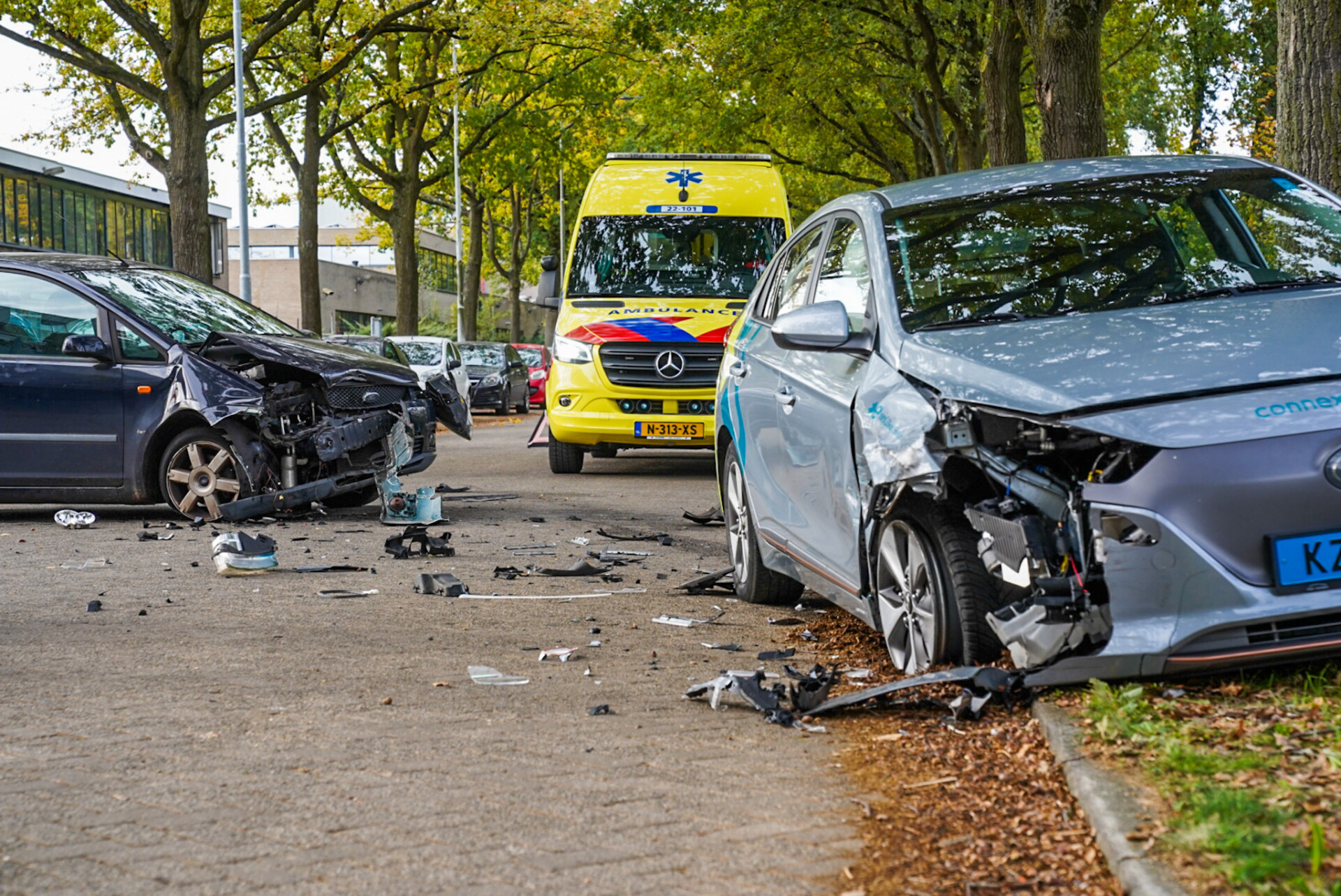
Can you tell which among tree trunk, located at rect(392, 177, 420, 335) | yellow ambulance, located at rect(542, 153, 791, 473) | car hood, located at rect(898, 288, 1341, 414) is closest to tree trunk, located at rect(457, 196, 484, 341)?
tree trunk, located at rect(392, 177, 420, 335)

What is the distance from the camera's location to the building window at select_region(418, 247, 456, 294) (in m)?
83.7

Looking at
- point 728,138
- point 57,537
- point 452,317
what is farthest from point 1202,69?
point 452,317

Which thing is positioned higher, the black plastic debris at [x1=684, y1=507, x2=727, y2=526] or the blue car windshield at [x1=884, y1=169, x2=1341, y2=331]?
the blue car windshield at [x1=884, y1=169, x2=1341, y2=331]

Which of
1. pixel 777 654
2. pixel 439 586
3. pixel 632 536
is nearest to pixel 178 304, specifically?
pixel 632 536

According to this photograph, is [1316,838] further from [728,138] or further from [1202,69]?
[1202,69]

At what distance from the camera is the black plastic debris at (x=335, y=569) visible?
336 inches

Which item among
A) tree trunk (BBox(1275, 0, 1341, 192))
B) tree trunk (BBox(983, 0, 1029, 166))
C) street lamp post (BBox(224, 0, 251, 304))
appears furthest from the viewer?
street lamp post (BBox(224, 0, 251, 304))

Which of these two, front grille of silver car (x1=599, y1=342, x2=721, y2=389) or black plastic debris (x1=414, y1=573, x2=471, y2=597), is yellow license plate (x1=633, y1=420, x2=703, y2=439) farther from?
black plastic debris (x1=414, y1=573, x2=471, y2=597)

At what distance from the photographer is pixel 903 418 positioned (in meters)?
4.89

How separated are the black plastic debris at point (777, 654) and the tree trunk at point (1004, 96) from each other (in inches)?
517

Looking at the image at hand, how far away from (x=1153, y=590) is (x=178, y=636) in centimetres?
412

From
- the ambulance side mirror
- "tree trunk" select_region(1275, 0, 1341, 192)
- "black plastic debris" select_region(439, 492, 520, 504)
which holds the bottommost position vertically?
"black plastic debris" select_region(439, 492, 520, 504)

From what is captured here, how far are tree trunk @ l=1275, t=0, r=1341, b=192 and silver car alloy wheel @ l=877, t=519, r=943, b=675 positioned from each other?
5.65 meters

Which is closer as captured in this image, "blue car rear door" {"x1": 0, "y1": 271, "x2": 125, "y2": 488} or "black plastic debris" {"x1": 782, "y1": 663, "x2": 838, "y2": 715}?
"black plastic debris" {"x1": 782, "y1": 663, "x2": 838, "y2": 715}
